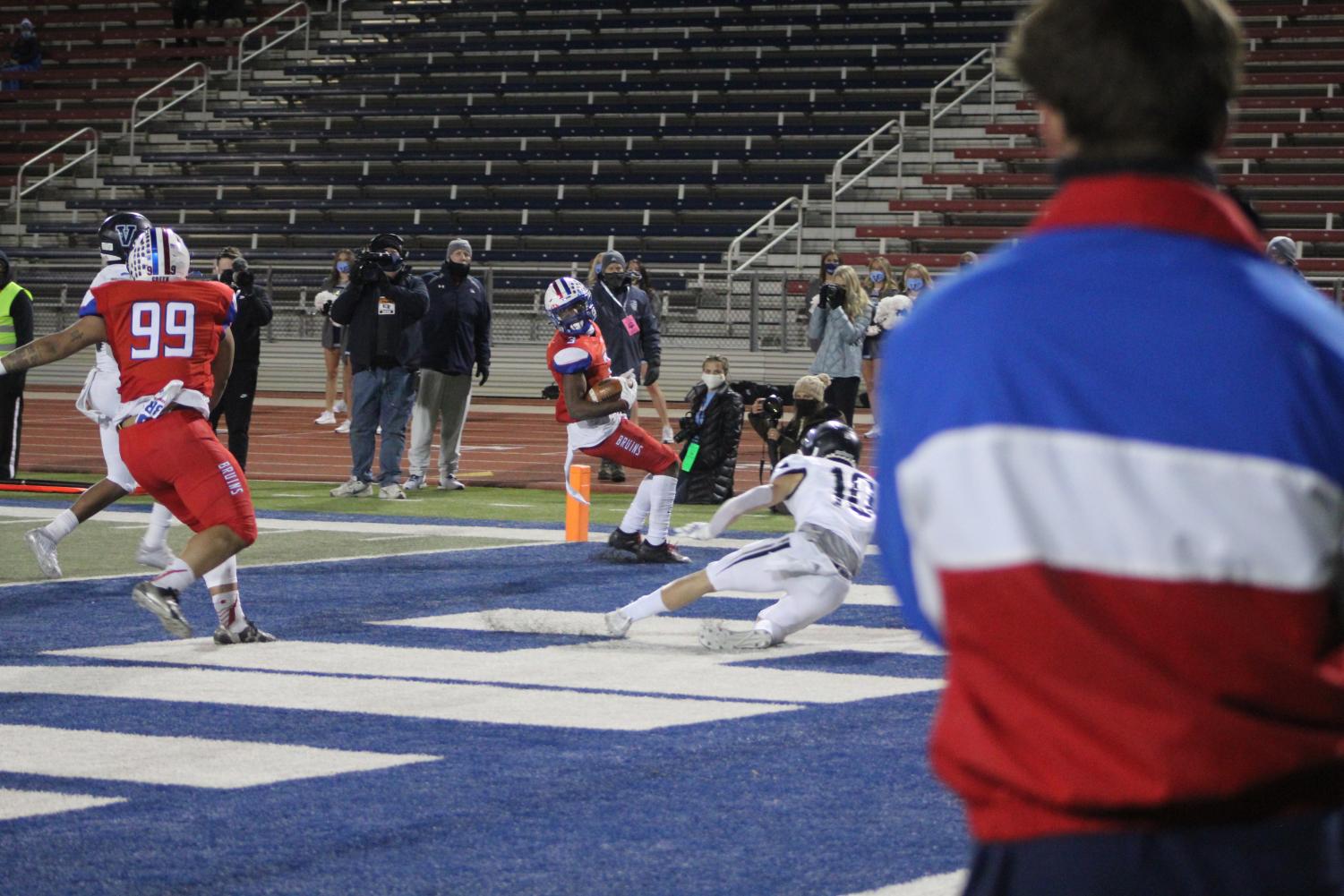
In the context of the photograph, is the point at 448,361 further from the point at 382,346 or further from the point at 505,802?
the point at 505,802

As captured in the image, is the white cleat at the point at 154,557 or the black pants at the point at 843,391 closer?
the white cleat at the point at 154,557

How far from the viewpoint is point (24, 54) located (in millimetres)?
38719

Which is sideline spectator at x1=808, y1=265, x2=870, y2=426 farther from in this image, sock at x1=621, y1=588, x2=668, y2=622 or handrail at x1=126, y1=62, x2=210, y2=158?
handrail at x1=126, y1=62, x2=210, y2=158

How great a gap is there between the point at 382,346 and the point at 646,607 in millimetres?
7905

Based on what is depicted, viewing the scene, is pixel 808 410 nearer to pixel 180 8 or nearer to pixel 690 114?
pixel 690 114

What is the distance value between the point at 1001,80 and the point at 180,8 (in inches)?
661

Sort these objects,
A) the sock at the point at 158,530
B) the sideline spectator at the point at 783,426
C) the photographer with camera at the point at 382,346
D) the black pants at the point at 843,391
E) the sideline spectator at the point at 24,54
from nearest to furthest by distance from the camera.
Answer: the sock at the point at 158,530 → the sideline spectator at the point at 783,426 → the photographer with camera at the point at 382,346 → the black pants at the point at 843,391 → the sideline spectator at the point at 24,54

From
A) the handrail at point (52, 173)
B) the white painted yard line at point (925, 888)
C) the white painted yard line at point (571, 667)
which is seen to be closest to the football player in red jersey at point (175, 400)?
the white painted yard line at point (571, 667)

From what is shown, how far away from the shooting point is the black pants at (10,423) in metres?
16.8

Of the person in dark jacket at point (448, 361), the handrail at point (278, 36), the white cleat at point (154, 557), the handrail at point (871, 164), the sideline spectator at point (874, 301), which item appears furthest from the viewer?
the handrail at point (278, 36)

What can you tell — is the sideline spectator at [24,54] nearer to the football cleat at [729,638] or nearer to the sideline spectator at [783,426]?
the sideline spectator at [783,426]

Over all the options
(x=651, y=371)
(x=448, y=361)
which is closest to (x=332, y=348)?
(x=651, y=371)

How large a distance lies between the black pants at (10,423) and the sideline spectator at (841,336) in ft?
22.6

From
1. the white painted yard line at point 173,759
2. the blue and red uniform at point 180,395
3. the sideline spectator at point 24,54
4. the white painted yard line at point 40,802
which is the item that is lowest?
the white painted yard line at point 173,759
